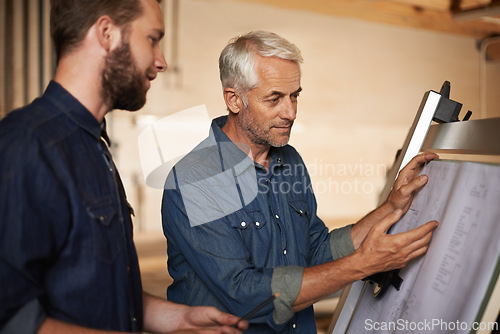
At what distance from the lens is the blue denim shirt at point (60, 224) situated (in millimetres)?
703

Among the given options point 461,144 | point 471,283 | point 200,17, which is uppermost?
point 200,17

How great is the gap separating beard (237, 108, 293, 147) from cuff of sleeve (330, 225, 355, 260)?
0.33 m

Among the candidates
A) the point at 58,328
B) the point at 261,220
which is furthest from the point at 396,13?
the point at 58,328

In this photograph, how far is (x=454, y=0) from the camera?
4.43 meters

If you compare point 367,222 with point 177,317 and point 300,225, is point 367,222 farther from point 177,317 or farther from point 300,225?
point 177,317

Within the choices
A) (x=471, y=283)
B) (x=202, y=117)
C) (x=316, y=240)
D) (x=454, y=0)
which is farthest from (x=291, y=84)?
(x=454, y=0)


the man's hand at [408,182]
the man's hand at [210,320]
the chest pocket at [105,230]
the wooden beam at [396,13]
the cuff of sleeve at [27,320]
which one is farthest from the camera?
the wooden beam at [396,13]

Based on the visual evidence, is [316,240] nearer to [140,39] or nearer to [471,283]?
[471,283]

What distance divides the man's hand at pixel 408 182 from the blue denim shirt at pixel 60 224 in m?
0.70

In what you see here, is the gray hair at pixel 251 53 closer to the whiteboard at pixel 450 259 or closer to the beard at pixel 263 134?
the beard at pixel 263 134

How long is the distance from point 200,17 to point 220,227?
109 inches

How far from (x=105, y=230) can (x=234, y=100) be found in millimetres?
757

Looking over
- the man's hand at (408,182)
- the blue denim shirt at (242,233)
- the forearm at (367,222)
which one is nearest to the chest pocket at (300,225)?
the blue denim shirt at (242,233)

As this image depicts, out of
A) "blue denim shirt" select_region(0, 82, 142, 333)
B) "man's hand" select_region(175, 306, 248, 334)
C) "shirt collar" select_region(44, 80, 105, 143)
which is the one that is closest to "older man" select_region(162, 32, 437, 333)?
"man's hand" select_region(175, 306, 248, 334)
